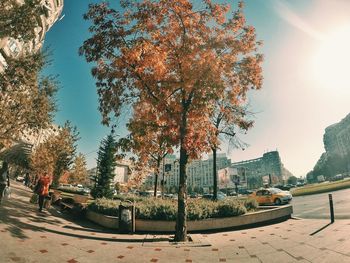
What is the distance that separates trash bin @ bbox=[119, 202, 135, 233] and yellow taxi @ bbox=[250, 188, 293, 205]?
15496mm

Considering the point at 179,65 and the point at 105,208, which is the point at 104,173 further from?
the point at 179,65

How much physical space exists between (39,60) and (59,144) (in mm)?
16735

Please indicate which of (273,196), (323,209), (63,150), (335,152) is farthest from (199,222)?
(335,152)

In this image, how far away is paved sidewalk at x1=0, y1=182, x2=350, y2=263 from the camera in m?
7.56

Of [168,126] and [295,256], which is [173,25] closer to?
[168,126]

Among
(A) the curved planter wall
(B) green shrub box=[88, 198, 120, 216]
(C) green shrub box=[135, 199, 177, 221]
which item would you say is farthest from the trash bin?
(B) green shrub box=[88, 198, 120, 216]

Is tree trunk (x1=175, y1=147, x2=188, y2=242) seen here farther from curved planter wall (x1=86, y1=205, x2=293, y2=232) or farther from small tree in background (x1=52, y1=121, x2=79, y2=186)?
small tree in background (x1=52, y1=121, x2=79, y2=186)

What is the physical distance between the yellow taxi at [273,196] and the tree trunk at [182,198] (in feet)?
47.4

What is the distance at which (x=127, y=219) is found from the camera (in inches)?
457

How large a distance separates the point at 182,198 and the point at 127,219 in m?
2.77

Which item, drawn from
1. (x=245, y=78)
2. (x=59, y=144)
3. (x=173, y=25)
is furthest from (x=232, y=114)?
(x=59, y=144)

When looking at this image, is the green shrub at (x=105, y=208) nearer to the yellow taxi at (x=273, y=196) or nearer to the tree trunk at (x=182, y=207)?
the tree trunk at (x=182, y=207)

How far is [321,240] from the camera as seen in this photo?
9.13m

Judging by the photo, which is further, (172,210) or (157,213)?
(172,210)
